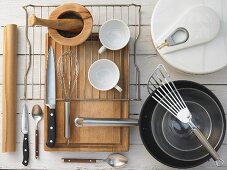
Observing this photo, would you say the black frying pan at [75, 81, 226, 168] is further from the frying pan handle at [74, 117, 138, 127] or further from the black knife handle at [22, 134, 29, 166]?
the black knife handle at [22, 134, 29, 166]

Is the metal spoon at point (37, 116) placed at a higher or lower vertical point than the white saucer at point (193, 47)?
lower

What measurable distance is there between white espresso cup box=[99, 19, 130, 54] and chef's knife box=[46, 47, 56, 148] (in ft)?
0.39

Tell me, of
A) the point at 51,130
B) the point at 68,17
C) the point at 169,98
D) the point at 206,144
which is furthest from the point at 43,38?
the point at 206,144

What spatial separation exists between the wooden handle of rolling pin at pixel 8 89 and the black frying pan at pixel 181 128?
1.00 feet

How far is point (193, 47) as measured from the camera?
784 mm

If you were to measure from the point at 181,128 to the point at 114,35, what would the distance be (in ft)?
0.82

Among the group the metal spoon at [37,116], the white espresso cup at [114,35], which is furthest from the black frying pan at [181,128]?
the metal spoon at [37,116]

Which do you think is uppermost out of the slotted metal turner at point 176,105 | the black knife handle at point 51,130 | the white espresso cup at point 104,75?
the white espresso cup at point 104,75

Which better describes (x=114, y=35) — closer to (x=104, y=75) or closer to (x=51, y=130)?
(x=104, y=75)

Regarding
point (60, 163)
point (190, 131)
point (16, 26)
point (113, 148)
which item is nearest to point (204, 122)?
point (190, 131)

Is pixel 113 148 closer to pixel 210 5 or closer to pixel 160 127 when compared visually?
pixel 160 127

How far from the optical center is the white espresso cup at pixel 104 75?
80 cm

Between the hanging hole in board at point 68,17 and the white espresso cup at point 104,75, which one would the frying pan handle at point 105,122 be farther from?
the hanging hole in board at point 68,17

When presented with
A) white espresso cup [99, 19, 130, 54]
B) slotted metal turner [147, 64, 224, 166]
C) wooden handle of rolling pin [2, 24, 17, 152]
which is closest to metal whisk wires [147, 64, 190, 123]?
slotted metal turner [147, 64, 224, 166]
